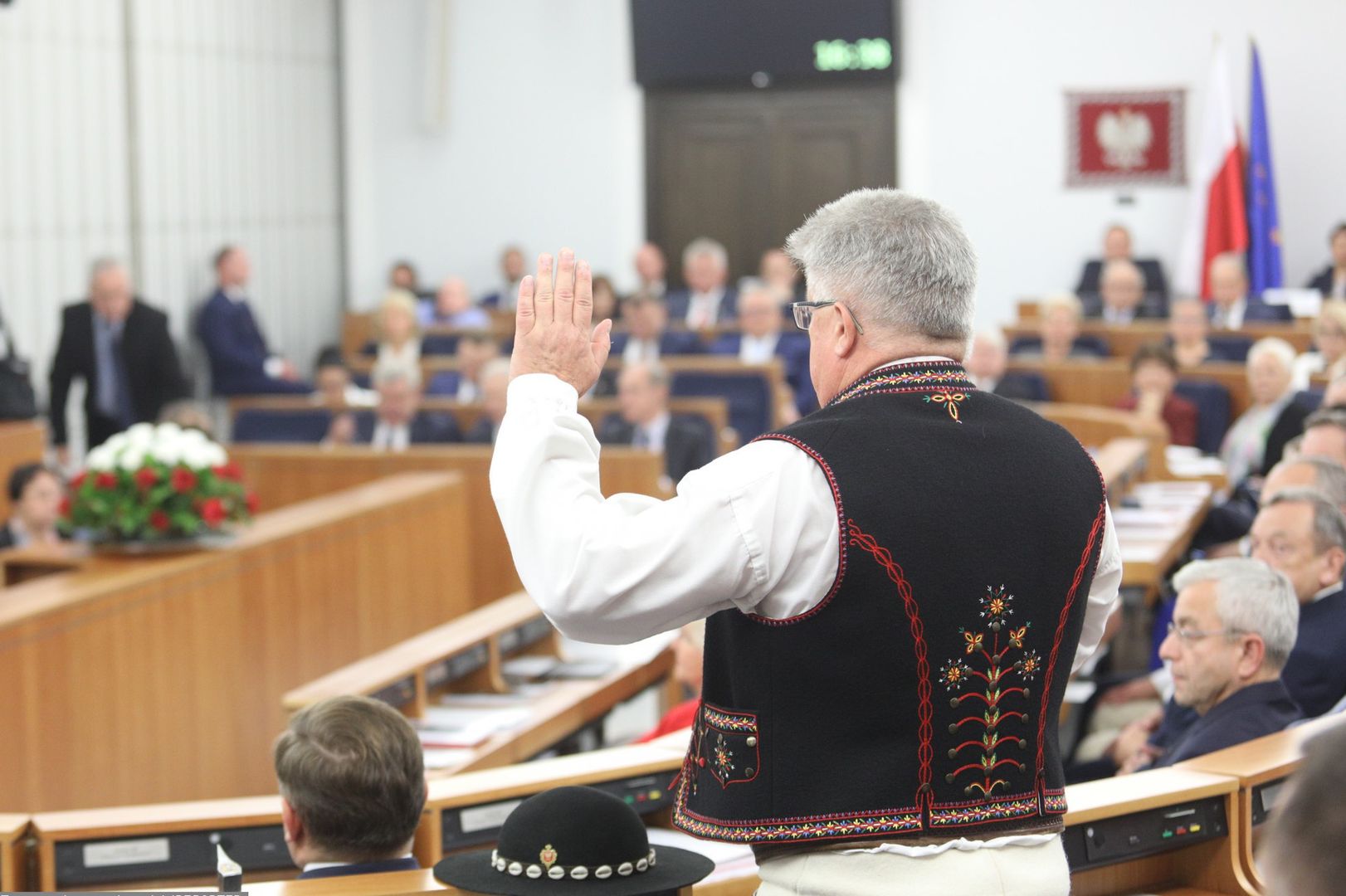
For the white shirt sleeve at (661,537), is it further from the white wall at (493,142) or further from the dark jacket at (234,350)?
the white wall at (493,142)

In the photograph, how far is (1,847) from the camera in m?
2.70

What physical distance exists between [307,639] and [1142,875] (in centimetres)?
350

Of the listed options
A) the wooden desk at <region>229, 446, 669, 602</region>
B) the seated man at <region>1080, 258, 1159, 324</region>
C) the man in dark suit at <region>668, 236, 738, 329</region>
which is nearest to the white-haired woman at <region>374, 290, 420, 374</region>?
the man in dark suit at <region>668, 236, 738, 329</region>

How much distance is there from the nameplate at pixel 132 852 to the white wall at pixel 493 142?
11.5 meters

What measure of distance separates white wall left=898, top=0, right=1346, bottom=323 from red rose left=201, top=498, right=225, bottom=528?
8991 millimetres

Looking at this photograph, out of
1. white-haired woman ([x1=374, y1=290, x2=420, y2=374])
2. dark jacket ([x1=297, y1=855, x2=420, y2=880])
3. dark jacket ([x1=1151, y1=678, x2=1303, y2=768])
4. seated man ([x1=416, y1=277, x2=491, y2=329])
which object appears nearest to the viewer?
dark jacket ([x1=297, y1=855, x2=420, y2=880])

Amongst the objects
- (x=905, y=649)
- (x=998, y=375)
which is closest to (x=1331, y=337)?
Answer: (x=998, y=375)

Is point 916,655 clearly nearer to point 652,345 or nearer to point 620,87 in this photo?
point 652,345

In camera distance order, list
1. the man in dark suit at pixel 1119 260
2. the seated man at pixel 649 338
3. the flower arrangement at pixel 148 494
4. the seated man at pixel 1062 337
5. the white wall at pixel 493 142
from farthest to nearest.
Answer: the white wall at pixel 493 142, the man in dark suit at pixel 1119 260, the seated man at pixel 649 338, the seated man at pixel 1062 337, the flower arrangement at pixel 148 494

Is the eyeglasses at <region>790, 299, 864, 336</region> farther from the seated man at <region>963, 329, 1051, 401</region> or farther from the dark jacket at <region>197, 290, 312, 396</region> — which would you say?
the dark jacket at <region>197, 290, 312, 396</region>

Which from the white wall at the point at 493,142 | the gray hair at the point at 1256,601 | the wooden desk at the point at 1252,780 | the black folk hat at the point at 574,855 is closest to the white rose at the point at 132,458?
the gray hair at the point at 1256,601

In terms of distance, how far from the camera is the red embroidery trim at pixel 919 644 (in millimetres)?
1650

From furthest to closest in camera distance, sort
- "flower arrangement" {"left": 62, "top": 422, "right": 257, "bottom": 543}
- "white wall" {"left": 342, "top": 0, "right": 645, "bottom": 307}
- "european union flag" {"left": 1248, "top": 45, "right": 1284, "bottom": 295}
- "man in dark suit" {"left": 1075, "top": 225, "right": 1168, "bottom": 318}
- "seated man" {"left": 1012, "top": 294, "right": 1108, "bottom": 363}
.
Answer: "white wall" {"left": 342, "top": 0, "right": 645, "bottom": 307}
"man in dark suit" {"left": 1075, "top": 225, "right": 1168, "bottom": 318}
"european union flag" {"left": 1248, "top": 45, "right": 1284, "bottom": 295}
"seated man" {"left": 1012, "top": 294, "right": 1108, "bottom": 363}
"flower arrangement" {"left": 62, "top": 422, "right": 257, "bottom": 543}

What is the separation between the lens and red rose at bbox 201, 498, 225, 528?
5.20m
